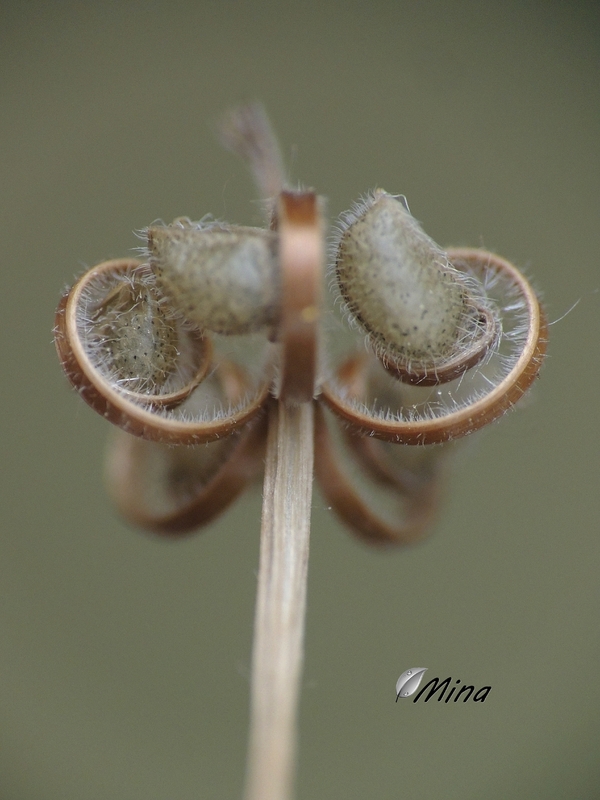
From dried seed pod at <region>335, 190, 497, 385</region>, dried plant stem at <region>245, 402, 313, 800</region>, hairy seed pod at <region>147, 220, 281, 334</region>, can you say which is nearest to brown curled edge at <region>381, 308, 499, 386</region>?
dried seed pod at <region>335, 190, 497, 385</region>

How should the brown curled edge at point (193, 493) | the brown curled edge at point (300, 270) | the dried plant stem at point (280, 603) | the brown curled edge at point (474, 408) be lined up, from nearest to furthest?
1. the brown curled edge at point (300, 270)
2. the dried plant stem at point (280, 603)
3. the brown curled edge at point (474, 408)
4. the brown curled edge at point (193, 493)

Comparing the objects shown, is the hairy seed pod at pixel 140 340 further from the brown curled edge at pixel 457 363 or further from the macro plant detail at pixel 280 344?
the brown curled edge at pixel 457 363

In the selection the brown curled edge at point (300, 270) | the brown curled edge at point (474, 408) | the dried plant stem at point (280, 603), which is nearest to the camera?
the brown curled edge at point (300, 270)

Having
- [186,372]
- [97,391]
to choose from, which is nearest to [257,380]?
[186,372]

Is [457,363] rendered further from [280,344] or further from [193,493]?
[193,493]

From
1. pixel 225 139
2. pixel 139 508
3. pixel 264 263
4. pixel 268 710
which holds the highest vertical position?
pixel 225 139

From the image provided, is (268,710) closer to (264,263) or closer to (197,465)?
(197,465)

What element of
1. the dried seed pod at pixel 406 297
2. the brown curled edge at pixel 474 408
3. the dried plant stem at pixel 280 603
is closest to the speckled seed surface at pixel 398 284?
the dried seed pod at pixel 406 297
